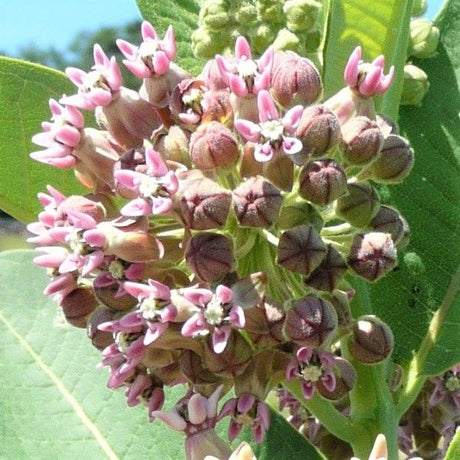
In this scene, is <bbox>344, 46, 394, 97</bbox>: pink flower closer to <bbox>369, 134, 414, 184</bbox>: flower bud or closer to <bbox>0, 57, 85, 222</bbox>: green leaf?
<bbox>369, 134, 414, 184</bbox>: flower bud

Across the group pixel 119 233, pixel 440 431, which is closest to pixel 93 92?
pixel 119 233

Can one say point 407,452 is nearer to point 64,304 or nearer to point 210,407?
point 210,407

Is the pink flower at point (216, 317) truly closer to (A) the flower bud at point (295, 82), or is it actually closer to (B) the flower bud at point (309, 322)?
(B) the flower bud at point (309, 322)

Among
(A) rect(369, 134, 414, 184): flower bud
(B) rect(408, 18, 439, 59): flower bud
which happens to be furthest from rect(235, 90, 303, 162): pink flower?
(B) rect(408, 18, 439, 59): flower bud

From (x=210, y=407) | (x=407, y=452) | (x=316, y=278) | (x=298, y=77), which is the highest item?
(x=298, y=77)

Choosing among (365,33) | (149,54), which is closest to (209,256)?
(149,54)

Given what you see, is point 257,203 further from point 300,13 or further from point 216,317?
point 300,13
